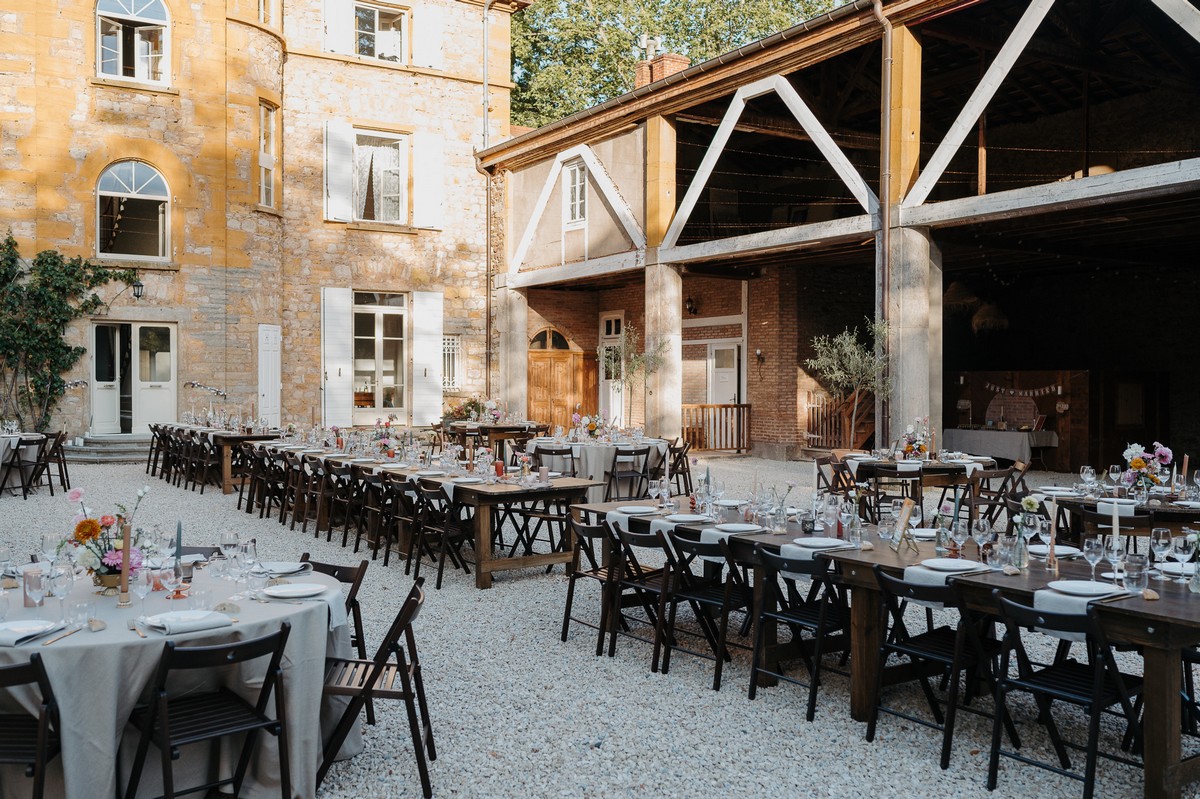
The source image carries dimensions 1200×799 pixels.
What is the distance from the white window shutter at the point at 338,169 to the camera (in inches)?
738

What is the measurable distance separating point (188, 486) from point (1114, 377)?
47.1 feet

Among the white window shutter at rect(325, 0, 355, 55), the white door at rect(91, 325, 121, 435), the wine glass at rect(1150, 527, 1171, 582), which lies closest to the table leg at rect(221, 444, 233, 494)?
the white door at rect(91, 325, 121, 435)

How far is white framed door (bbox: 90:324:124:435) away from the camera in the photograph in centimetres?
1689

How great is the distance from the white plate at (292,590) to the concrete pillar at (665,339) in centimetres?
1168

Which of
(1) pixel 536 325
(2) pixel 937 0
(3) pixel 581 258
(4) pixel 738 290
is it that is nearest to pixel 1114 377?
(4) pixel 738 290

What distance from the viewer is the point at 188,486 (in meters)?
13.5

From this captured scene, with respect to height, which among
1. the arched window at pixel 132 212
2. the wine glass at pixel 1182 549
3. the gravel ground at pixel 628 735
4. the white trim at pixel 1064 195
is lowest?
the gravel ground at pixel 628 735

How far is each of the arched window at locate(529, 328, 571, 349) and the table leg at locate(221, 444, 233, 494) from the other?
8.73 m

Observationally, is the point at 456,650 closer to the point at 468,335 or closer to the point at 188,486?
the point at 188,486

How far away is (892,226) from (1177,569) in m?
8.43

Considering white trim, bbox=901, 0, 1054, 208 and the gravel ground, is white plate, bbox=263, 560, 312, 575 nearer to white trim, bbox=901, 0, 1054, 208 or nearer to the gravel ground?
the gravel ground

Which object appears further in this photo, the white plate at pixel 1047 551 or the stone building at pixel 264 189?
the stone building at pixel 264 189

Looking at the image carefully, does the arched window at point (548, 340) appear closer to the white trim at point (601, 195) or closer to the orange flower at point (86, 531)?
the white trim at point (601, 195)

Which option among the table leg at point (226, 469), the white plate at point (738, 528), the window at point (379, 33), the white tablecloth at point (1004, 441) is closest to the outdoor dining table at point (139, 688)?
the white plate at point (738, 528)
